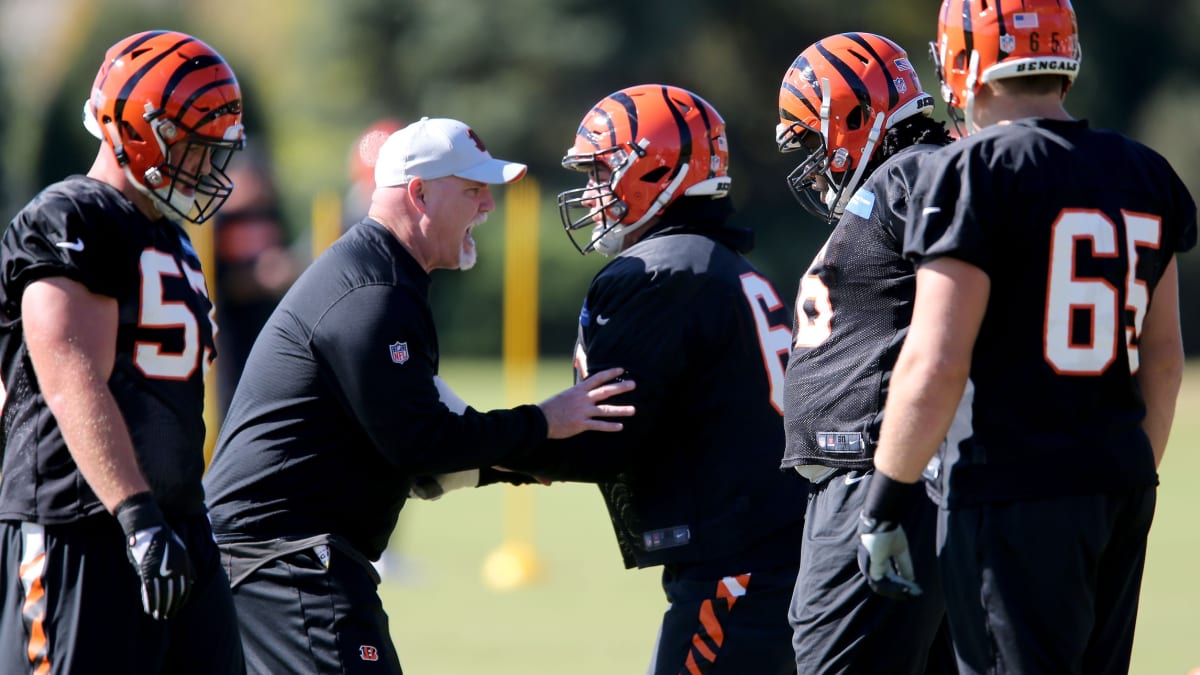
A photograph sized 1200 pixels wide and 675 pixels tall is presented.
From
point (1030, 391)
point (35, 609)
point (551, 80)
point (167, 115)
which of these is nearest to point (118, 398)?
point (35, 609)

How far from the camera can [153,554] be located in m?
3.95

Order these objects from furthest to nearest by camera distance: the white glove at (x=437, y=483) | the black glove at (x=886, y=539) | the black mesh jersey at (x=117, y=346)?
the white glove at (x=437, y=483) < the black mesh jersey at (x=117, y=346) < the black glove at (x=886, y=539)

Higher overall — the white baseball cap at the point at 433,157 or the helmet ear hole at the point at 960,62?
the helmet ear hole at the point at 960,62

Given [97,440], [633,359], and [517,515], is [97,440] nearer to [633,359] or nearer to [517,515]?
[633,359]

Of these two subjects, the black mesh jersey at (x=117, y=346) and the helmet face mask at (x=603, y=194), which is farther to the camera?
the helmet face mask at (x=603, y=194)

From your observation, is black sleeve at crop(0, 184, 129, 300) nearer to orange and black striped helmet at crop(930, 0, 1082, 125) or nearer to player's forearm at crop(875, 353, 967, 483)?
player's forearm at crop(875, 353, 967, 483)

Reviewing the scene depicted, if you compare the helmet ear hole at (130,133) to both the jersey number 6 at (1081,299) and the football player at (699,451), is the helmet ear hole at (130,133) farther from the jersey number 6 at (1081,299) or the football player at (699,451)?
the jersey number 6 at (1081,299)

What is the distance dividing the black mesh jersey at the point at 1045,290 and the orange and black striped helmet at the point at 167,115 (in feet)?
6.52

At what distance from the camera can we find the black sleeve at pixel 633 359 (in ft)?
15.7

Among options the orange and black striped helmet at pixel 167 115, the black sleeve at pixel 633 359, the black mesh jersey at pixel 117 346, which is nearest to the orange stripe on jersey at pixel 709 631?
the black sleeve at pixel 633 359

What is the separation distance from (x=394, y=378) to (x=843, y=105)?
5.13 feet

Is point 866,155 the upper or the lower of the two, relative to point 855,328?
upper

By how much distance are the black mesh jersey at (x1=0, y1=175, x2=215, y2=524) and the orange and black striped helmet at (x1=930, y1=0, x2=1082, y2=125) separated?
2150 millimetres

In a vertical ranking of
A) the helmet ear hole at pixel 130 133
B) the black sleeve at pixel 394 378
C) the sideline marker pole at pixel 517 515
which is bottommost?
the sideline marker pole at pixel 517 515
